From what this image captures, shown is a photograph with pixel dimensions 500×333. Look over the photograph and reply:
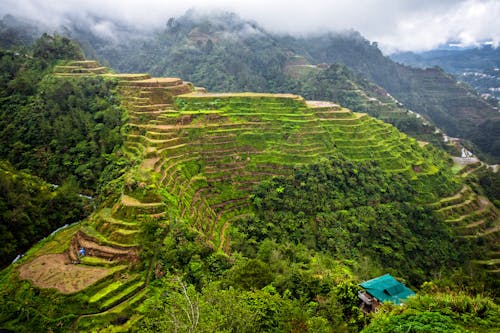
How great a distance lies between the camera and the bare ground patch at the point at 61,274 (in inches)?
625

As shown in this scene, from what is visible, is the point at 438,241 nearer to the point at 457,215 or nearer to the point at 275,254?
the point at 457,215

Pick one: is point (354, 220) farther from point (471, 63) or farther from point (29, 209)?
point (471, 63)

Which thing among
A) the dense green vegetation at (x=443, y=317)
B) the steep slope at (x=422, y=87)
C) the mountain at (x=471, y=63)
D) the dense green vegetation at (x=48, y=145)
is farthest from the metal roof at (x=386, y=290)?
the mountain at (x=471, y=63)

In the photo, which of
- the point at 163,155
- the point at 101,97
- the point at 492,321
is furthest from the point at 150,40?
the point at 492,321

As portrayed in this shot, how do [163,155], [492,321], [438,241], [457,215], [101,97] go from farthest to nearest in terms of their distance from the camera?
[101,97] < [457,215] < [438,241] < [163,155] < [492,321]

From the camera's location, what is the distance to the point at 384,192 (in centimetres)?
2947

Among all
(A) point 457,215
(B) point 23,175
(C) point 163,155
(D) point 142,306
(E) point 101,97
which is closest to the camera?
(D) point 142,306

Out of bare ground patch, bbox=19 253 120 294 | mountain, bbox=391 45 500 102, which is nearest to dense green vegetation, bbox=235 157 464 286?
bare ground patch, bbox=19 253 120 294

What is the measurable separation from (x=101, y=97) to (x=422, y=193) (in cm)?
3097

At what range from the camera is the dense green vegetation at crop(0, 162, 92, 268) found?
19.8 metres

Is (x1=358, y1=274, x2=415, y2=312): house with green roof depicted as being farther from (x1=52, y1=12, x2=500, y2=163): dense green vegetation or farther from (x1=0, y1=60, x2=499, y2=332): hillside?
(x1=52, y1=12, x2=500, y2=163): dense green vegetation

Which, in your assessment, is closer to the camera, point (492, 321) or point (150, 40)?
point (492, 321)

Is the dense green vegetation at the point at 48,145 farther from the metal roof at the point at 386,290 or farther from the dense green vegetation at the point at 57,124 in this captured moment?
the metal roof at the point at 386,290

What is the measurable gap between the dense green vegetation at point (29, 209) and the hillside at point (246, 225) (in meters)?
1.23
